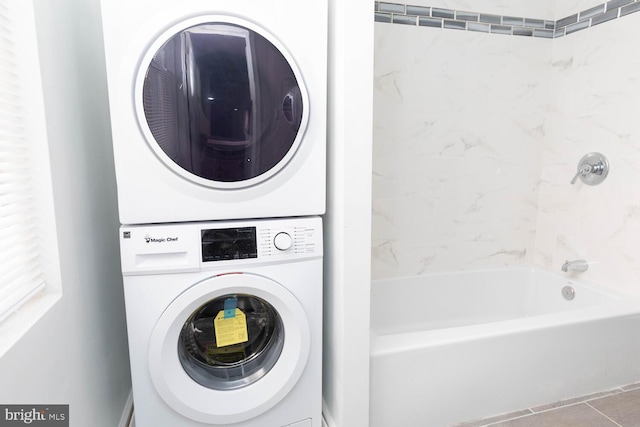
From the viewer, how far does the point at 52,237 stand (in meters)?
1.02

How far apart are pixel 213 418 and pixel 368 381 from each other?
1.81 ft

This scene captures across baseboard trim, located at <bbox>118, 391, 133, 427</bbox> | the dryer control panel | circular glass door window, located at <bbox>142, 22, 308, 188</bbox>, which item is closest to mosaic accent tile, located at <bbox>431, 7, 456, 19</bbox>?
circular glass door window, located at <bbox>142, 22, 308, 188</bbox>

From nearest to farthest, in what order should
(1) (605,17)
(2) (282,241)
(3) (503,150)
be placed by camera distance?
(2) (282,241) < (1) (605,17) < (3) (503,150)

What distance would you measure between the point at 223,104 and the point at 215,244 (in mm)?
447

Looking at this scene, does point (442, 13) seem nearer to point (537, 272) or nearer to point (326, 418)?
point (537, 272)

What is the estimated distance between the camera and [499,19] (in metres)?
2.10

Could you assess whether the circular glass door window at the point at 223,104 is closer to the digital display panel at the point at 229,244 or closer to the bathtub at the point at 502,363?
the digital display panel at the point at 229,244

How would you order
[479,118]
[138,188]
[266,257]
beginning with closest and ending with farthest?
1. [138,188]
2. [266,257]
3. [479,118]

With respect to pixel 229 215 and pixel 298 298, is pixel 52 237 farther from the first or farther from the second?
pixel 298 298

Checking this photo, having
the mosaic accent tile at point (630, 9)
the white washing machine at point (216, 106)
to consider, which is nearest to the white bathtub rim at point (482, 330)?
the white washing machine at point (216, 106)

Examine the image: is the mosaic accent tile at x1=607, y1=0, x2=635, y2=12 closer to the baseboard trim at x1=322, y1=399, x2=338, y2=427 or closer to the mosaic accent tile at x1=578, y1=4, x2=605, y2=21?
the mosaic accent tile at x1=578, y1=4, x2=605, y2=21

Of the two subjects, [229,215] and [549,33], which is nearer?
[229,215]

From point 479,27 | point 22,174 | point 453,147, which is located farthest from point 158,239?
point 479,27

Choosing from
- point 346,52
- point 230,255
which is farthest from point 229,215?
point 346,52
